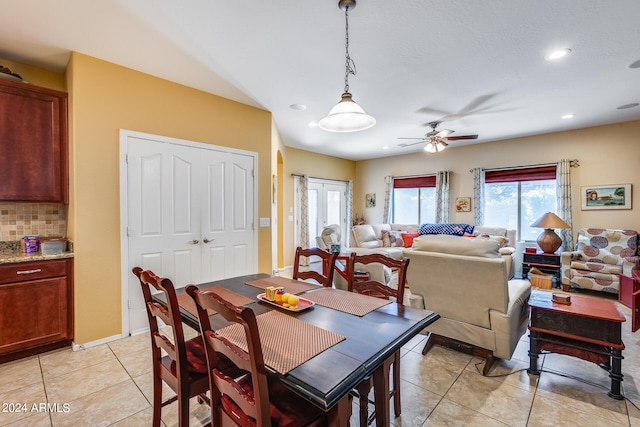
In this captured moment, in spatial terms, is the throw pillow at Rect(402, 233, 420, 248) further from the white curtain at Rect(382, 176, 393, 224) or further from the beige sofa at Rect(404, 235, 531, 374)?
the beige sofa at Rect(404, 235, 531, 374)

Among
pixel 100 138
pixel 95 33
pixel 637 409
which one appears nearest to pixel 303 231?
pixel 100 138

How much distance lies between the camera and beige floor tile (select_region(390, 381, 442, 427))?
5.87ft

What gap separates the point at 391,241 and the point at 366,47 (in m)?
4.67

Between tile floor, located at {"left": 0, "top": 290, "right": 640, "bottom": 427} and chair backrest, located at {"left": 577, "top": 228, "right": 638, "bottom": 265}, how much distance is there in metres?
2.43

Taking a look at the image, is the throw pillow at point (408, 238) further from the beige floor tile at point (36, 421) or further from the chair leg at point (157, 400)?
the beige floor tile at point (36, 421)

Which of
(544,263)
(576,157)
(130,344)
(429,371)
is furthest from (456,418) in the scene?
(576,157)

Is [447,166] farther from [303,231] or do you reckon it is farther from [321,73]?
[321,73]

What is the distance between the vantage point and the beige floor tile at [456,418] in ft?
5.79

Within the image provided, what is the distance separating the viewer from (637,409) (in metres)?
1.89

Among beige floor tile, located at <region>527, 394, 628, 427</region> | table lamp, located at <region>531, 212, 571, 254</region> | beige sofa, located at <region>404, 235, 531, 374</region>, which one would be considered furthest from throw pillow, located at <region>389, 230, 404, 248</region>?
beige floor tile, located at <region>527, 394, 628, 427</region>

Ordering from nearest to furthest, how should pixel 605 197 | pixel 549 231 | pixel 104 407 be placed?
pixel 104 407
pixel 605 197
pixel 549 231

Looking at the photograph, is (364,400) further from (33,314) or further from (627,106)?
(627,106)

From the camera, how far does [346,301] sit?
173cm

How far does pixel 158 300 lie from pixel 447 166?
6.48 metres
